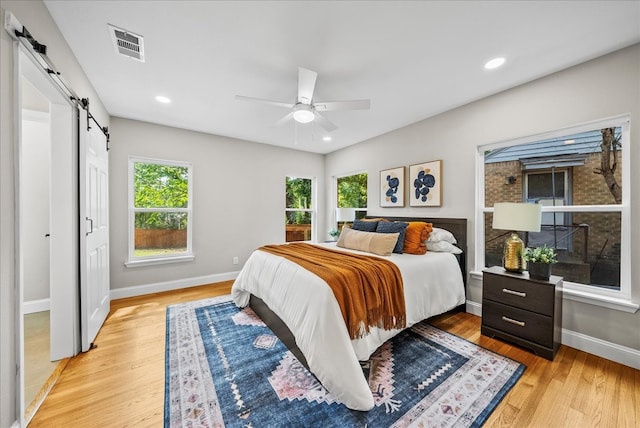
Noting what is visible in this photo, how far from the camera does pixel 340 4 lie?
159 centimetres

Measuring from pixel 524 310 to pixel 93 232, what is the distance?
13.4 feet

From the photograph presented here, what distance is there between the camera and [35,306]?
2920 millimetres

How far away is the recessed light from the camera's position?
2146 mm

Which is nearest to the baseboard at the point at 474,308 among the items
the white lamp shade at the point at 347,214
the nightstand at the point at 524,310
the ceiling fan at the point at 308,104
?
the nightstand at the point at 524,310

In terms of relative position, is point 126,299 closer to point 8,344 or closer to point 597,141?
point 8,344

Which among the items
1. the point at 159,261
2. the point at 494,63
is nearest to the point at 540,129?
the point at 494,63

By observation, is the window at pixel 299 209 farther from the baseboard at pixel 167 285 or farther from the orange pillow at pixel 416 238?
the orange pillow at pixel 416 238

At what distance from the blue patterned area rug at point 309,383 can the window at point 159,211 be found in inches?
71.2

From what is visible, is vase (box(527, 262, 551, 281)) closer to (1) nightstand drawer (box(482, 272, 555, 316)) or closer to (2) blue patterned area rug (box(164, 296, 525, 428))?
(1) nightstand drawer (box(482, 272, 555, 316))

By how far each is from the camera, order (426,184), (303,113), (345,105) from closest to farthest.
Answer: (345,105)
(303,113)
(426,184)

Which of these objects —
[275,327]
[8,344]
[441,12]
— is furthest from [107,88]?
[441,12]

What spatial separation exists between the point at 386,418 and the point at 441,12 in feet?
8.62

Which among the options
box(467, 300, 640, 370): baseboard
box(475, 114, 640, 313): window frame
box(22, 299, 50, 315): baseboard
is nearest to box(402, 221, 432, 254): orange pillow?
box(475, 114, 640, 313): window frame

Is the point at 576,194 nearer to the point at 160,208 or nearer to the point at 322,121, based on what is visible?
the point at 322,121
